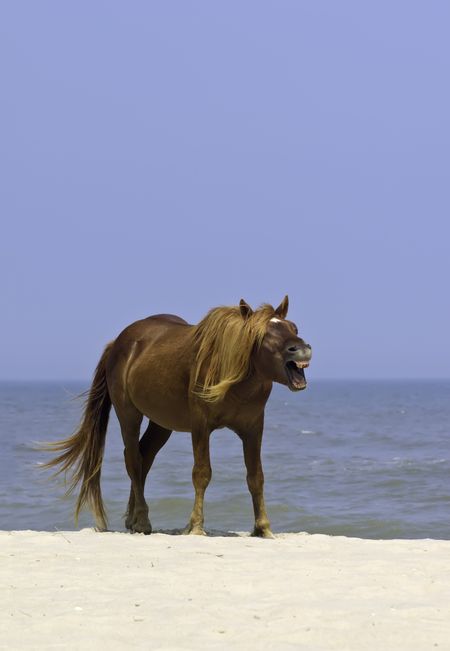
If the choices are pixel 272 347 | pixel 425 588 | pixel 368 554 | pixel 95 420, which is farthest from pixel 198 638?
pixel 95 420

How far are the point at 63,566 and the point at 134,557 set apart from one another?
0.47 meters

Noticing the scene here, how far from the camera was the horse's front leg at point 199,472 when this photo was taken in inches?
271

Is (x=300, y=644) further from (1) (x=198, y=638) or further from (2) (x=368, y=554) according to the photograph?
(2) (x=368, y=554)

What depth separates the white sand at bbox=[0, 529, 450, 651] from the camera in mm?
4121

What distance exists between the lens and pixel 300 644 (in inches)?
159

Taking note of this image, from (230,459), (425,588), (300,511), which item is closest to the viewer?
(425,588)

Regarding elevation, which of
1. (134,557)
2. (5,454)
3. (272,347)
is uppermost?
(272,347)

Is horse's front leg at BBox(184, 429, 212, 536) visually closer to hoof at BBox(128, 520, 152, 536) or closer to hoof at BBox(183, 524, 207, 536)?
hoof at BBox(183, 524, 207, 536)

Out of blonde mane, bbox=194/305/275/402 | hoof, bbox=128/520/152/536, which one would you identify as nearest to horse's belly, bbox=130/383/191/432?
blonde mane, bbox=194/305/275/402

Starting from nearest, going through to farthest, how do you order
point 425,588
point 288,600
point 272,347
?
point 288,600 < point 425,588 < point 272,347

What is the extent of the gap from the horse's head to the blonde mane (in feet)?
0.20

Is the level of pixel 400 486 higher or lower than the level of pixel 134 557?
lower

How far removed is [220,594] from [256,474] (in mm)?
2268

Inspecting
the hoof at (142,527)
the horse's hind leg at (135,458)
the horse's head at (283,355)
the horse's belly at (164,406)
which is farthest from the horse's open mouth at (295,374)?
the hoof at (142,527)
